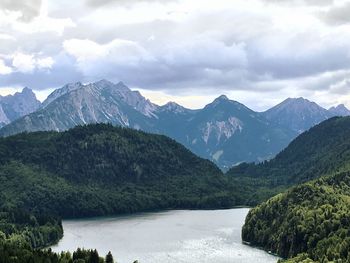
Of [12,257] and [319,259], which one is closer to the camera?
[12,257]

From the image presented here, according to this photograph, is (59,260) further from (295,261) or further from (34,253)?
(295,261)

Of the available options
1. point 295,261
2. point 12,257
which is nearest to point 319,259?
point 295,261

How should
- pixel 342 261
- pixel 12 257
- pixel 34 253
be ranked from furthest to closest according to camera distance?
pixel 342 261
pixel 34 253
pixel 12 257

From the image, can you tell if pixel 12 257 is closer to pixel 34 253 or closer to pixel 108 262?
pixel 34 253

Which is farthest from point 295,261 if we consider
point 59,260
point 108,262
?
point 59,260

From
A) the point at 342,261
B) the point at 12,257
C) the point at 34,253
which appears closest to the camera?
the point at 12,257

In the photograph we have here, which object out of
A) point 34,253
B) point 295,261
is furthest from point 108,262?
point 295,261

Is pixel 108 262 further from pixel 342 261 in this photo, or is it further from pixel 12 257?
pixel 342 261

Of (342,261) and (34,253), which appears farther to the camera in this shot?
(342,261)
